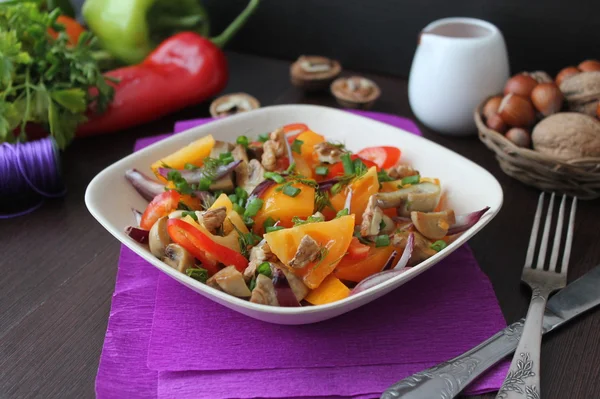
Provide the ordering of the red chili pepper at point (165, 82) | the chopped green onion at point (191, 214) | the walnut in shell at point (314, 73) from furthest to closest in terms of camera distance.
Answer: the walnut in shell at point (314, 73)
the red chili pepper at point (165, 82)
the chopped green onion at point (191, 214)

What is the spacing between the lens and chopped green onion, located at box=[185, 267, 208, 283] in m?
1.13

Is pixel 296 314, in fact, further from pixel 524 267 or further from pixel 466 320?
pixel 524 267

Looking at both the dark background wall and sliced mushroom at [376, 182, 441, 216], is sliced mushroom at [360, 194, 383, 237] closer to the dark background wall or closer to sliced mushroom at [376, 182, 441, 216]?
sliced mushroom at [376, 182, 441, 216]

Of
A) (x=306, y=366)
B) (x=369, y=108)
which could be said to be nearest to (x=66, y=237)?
(x=306, y=366)

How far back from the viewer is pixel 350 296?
3.45 ft

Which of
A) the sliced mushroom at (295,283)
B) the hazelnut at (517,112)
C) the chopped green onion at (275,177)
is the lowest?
the sliced mushroom at (295,283)

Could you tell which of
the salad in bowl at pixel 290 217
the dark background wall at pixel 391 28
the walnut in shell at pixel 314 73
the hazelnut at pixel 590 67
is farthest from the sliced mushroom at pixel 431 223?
the dark background wall at pixel 391 28

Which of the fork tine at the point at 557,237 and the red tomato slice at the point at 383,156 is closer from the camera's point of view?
the fork tine at the point at 557,237

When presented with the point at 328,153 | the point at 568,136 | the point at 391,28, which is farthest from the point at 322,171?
the point at 391,28

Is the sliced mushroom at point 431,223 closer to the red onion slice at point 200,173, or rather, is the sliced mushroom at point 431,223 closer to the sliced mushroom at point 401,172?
the sliced mushroom at point 401,172

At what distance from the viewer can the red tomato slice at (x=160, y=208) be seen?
Result: 1.30 m

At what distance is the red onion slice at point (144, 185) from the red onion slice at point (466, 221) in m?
0.69

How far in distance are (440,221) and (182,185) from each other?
1.95ft

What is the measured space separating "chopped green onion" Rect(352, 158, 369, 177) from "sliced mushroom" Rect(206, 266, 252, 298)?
419 millimetres
